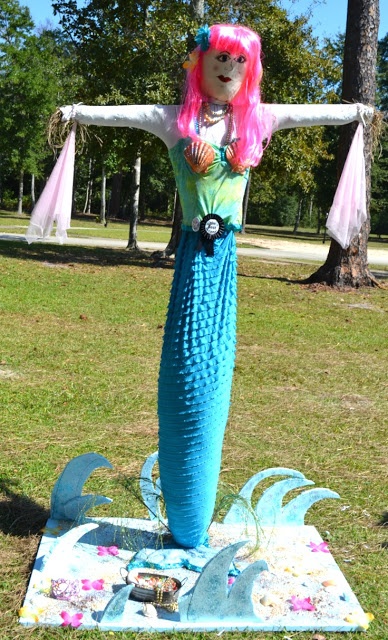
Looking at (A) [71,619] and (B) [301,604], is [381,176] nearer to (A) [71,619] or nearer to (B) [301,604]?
(B) [301,604]

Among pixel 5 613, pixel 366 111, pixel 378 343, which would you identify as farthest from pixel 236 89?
pixel 378 343

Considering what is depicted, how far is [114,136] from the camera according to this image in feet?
48.7

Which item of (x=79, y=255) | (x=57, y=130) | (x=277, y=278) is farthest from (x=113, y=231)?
(x=57, y=130)

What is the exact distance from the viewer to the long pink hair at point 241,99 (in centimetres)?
336

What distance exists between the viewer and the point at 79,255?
17.6 meters

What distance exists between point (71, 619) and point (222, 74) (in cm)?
245

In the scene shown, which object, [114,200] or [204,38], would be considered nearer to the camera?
[204,38]

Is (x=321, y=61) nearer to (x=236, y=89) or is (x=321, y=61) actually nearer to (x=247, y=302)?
(x=247, y=302)

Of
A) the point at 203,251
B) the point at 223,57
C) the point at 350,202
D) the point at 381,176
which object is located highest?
the point at 381,176

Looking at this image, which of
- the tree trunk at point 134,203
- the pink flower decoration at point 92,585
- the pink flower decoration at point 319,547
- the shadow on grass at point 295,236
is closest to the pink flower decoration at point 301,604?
the pink flower decoration at point 319,547

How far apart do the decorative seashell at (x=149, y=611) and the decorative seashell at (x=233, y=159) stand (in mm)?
1933

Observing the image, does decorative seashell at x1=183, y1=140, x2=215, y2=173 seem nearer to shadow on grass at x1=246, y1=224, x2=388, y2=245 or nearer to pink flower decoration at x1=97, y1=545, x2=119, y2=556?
pink flower decoration at x1=97, y1=545, x2=119, y2=556

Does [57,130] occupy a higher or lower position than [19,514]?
higher

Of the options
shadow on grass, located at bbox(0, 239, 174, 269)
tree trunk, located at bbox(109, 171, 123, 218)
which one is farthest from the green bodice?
tree trunk, located at bbox(109, 171, 123, 218)
